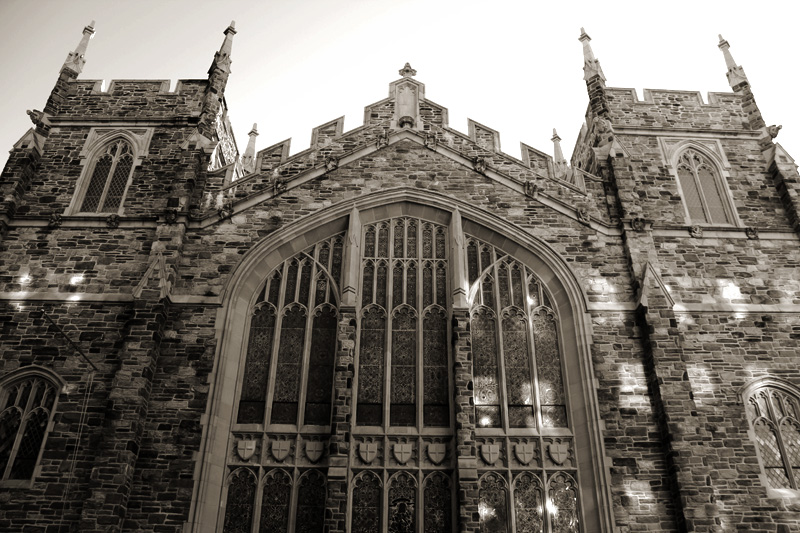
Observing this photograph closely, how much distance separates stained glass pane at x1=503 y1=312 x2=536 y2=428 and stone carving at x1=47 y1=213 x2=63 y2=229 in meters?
10.2

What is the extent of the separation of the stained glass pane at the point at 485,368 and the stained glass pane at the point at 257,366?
13.8ft

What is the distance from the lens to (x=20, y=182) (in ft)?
50.4

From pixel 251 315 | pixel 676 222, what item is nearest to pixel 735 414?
pixel 676 222

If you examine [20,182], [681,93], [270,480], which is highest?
[681,93]

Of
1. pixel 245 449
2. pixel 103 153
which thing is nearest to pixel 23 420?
pixel 245 449

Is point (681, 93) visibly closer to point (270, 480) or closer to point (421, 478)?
point (421, 478)

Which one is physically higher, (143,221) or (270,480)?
(143,221)

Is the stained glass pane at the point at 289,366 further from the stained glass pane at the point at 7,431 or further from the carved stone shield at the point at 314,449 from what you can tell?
the stained glass pane at the point at 7,431

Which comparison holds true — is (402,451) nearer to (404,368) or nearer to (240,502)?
(404,368)

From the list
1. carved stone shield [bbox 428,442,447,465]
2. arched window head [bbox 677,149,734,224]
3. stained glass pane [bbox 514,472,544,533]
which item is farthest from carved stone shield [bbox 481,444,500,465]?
arched window head [bbox 677,149,734,224]

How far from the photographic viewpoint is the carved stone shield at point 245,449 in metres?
12.2

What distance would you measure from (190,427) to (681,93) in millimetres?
14892

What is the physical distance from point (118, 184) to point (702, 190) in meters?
14.3

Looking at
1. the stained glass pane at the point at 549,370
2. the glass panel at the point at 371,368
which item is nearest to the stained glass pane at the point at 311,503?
the glass panel at the point at 371,368
